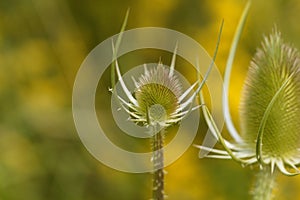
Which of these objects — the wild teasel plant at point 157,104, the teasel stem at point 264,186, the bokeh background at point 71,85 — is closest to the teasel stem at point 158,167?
the wild teasel plant at point 157,104

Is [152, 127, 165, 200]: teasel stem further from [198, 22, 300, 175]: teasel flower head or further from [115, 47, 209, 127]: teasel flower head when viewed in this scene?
[198, 22, 300, 175]: teasel flower head

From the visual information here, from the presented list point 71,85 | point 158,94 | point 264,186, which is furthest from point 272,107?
point 71,85

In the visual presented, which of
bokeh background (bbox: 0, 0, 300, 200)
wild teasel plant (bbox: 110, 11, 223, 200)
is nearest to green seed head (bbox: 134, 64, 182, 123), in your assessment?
wild teasel plant (bbox: 110, 11, 223, 200)

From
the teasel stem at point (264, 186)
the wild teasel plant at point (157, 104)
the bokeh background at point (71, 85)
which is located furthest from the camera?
the bokeh background at point (71, 85)

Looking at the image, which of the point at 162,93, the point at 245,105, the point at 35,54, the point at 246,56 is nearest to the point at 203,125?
the point at 246,56

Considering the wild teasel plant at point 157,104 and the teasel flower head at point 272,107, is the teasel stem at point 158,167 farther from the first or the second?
the teasel flower head at point 272,107
